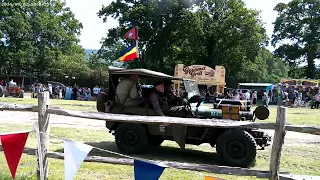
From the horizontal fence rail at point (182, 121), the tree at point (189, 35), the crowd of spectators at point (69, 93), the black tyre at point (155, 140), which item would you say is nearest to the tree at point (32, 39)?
the tree at point (189, 35)

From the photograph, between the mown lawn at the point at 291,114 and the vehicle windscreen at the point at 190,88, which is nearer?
the vehicle windscreen at the point at 190,88

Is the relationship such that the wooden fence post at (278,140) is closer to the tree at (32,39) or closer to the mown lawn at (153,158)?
the mown lawn at (153,158)

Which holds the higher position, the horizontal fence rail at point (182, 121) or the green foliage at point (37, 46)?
the green foliage at point (37, 46)

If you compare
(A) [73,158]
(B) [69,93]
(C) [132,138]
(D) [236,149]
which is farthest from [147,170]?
(B) [69,93]

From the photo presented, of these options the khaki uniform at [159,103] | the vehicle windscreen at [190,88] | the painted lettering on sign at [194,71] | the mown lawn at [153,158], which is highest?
the painted lettering on sign at [194,71]

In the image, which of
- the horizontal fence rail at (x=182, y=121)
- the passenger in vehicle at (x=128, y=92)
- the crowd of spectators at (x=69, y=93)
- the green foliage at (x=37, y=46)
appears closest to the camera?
the horizontal fence rail at (x=182, y=121)

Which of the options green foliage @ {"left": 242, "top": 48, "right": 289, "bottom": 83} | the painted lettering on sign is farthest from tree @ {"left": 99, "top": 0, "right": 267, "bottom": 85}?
the painted lettering on sign

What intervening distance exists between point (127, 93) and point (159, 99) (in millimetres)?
681

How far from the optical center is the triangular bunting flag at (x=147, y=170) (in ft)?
11.8

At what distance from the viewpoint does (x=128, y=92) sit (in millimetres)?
8016

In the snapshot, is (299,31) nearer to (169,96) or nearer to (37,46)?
(37,46)

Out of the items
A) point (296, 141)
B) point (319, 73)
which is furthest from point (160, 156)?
point (319, 73)

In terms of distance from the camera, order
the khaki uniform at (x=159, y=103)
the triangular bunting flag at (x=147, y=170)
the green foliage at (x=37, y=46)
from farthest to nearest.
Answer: the green foliage at (x=37, y=46)
the khaki uniform at (x=159, y=103)
the triangular bunting flag at (x=147, y=170)

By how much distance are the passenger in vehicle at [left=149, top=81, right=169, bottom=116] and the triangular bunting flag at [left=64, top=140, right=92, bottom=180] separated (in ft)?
12.8
